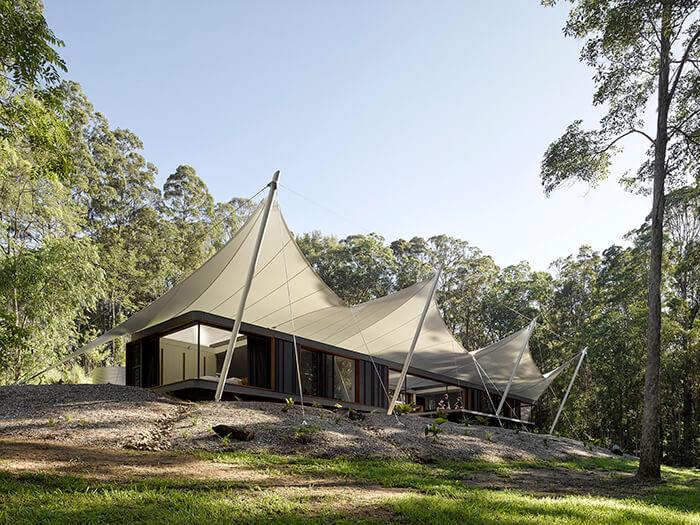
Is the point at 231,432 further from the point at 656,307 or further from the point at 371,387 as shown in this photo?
the point at 371,387

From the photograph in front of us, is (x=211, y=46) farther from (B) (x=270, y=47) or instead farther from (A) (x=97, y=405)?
(A) (x=97, y=405)

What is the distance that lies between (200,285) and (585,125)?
753 centimetres

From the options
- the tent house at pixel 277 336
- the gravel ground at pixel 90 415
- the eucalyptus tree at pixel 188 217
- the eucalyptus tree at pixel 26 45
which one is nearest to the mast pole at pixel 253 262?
the tent house at pixel 277 336

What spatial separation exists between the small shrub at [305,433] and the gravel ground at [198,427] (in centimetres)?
1

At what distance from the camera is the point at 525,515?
4.92m

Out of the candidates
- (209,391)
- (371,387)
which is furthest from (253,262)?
→ (371,387)

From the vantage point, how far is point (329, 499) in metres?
5.04

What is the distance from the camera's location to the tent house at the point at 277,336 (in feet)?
35.4

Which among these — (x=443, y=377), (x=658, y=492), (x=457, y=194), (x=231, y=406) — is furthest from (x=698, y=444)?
(x=231, y=406)

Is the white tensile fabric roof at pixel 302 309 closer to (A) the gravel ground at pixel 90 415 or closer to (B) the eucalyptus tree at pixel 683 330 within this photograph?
(A) the gravel ground at pixel 90 415

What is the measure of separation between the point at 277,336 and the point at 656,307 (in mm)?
7391

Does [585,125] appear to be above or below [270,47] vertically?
below

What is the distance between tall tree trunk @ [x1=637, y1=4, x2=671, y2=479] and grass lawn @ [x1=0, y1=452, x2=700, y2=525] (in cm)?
110

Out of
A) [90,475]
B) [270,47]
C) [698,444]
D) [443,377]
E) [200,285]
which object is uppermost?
[270,47]
